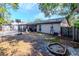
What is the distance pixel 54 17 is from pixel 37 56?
44 cm

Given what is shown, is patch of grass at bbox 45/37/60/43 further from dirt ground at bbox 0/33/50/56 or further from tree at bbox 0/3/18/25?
tree at bbox 0/3/18/25

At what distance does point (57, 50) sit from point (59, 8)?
436 millimetres

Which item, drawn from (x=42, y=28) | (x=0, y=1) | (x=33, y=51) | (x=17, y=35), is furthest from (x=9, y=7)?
(x=33, y=51)

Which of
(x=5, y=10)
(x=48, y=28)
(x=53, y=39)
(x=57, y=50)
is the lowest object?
(x=57, y=50)

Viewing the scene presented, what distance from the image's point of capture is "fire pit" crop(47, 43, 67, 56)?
4.77ft

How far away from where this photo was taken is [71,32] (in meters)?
1.47

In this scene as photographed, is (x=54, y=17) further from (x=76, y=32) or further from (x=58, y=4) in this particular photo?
(x=76, y=32)

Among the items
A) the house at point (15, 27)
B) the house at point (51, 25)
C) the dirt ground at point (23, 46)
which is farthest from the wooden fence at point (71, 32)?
the house at point (15, 27)

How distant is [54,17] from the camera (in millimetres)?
1470

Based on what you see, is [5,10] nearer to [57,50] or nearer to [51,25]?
[51,25]

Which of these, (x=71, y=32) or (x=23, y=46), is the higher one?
(x=71, y=32)

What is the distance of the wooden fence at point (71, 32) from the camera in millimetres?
1448

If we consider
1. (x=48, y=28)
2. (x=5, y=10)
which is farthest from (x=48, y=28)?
(x=5, y=10)

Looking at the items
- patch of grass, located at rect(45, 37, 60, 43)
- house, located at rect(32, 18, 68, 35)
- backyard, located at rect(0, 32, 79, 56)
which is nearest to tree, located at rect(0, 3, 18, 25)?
backyard, located at rect(0, 32, 79, 56)
